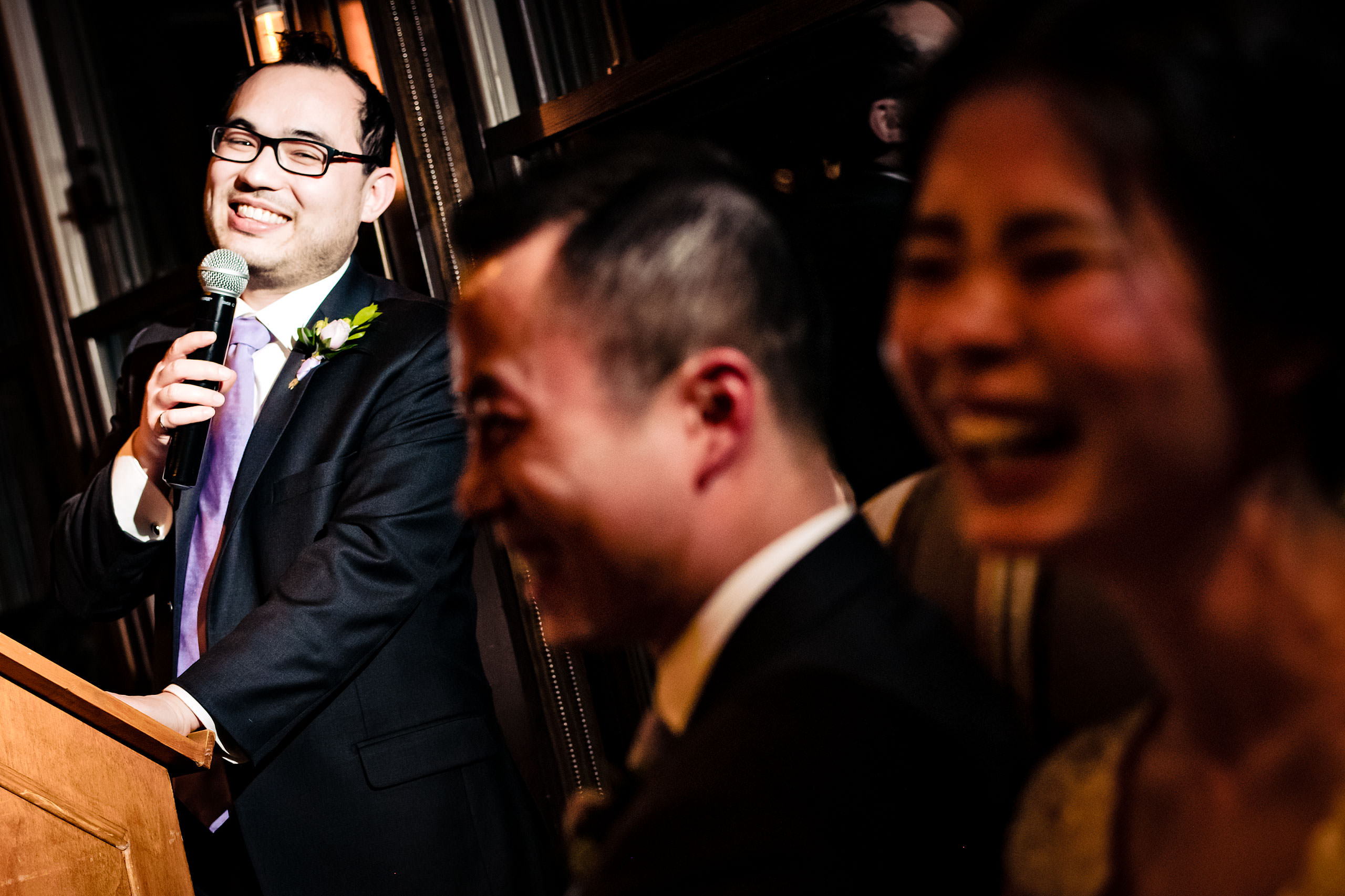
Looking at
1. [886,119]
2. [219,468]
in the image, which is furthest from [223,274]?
[886,119]

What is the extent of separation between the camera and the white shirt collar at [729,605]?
0.74 meters

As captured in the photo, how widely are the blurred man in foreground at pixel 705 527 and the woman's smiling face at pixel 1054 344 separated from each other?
151 millimetres

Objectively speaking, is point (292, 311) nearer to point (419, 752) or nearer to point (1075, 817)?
point (419, 752)

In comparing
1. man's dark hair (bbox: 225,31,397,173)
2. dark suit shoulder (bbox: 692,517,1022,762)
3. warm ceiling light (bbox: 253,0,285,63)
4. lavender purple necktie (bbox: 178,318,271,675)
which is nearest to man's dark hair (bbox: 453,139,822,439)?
dark suit shoulder (bbox: 692,517,1022,762)

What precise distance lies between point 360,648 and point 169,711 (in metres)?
0.27

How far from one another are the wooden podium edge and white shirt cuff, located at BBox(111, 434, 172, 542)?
19.7 inches

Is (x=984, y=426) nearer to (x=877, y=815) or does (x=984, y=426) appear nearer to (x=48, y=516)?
(x=877, y=815)

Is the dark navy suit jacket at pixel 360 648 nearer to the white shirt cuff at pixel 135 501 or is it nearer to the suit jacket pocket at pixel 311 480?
the suit jacket pocket at pixel 311 480

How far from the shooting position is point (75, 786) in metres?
1.49

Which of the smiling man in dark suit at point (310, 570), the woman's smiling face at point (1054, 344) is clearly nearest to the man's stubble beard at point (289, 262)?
the smiling man in dark suit at point (310, 570)

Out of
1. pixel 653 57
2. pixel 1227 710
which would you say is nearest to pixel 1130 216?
pixel 1227 710

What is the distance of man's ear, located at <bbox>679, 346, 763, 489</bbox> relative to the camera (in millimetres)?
740

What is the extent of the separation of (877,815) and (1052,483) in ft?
0.74

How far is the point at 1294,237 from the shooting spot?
522 mm
